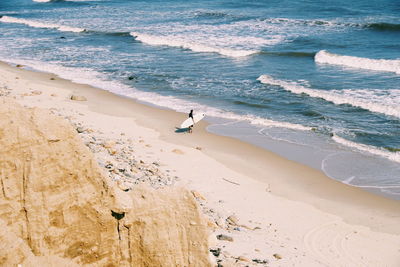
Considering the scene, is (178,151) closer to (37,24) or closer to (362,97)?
(362,97)

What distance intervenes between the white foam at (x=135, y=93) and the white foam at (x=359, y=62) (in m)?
11.5

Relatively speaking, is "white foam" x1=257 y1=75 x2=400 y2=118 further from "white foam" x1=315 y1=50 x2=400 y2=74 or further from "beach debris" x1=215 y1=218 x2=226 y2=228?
"beach debris" x1=215 y1=218 x2=226 y2=228

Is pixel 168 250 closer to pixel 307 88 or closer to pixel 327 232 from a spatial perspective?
pixel 327 232

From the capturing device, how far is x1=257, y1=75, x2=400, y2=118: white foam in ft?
67.1

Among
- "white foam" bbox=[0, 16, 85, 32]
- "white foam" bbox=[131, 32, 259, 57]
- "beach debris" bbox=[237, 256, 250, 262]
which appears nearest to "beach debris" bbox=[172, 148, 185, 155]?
"beach debris" bbox=[237, 256, 250, 262]

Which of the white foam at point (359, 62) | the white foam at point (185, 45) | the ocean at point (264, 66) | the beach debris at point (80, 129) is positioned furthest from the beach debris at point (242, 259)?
the white foam at point (185, 45)

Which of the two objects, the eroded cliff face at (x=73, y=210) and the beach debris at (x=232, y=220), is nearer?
the eroded cliff face at (x=73, y=210)

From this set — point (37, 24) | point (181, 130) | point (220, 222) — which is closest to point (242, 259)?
point (220, 222)

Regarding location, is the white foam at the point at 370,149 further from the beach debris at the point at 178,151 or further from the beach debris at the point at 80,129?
the beach debris at the point at 80,129

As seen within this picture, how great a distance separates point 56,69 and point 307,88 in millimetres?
16073

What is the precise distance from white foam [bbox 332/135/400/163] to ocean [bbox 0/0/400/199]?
0.24ft

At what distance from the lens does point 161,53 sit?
113ft

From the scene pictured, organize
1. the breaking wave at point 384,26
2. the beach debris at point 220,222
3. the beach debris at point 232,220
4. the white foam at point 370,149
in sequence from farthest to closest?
the breaking wave at point 384,26
the white foam at point 370,149
the beach debris at point 232,220
the beach debris at point 220,222

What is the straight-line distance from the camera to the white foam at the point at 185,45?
3309cm
